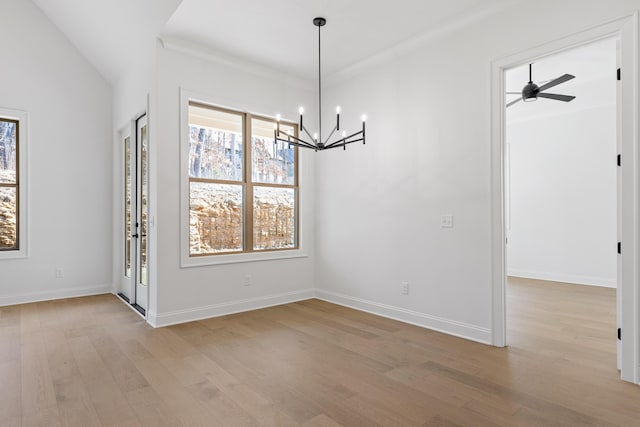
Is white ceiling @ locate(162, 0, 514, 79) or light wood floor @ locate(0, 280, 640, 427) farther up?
white ceiling @ locate(162, 0, 514, 79)

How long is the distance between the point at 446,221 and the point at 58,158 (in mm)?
5150

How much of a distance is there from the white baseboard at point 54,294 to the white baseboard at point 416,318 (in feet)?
10.7

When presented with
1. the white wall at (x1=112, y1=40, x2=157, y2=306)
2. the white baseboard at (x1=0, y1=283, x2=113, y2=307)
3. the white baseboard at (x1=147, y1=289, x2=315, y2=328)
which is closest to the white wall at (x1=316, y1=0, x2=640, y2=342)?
the white baseboard at (x1=147, y1=289, x2=315, y2=328)

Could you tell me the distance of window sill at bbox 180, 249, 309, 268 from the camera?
411cm

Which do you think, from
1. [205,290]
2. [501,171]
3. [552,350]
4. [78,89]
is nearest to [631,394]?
[552,350]

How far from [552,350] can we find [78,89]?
6548mm

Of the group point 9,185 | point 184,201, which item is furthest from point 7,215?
point 184,201

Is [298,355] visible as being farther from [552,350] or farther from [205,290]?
[552,350]

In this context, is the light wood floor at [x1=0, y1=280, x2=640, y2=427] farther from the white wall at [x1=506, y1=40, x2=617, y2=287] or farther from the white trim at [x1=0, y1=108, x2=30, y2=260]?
the white wall at [x1=506, y1=40, x2=617, y2=287]

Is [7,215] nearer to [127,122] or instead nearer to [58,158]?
[58,158]

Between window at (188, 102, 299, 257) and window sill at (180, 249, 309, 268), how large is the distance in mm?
81

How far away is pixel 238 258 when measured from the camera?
14.8ft

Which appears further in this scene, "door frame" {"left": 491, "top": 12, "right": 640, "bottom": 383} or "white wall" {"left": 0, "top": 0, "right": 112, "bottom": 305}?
"white wall" {"left": 0, "top": 0, "right": 112, "bottom": 305}

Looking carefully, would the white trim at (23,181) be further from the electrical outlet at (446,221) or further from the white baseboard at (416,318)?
the electrical outlet at (446,221)
